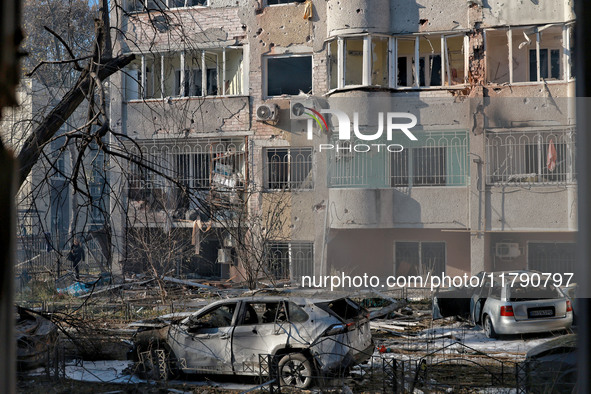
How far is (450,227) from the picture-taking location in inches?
517

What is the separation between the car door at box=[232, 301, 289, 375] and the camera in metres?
6.79

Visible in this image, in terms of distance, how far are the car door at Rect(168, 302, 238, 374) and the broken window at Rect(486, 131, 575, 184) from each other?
7.97m

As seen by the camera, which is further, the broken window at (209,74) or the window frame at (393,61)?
the broken window at (209,74)

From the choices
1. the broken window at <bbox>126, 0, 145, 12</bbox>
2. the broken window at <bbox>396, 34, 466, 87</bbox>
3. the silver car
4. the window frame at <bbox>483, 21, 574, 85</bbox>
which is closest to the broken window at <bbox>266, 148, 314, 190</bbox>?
the broken window at <bbox>396, 34, 466, 87</bbox>

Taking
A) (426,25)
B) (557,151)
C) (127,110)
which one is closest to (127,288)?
(127,110)

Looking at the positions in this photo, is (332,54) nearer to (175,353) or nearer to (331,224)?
(331,224)

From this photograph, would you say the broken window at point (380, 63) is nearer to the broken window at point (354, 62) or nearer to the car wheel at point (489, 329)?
the broken window at point (354, 62)

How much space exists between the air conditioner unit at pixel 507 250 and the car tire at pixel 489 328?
397 cm

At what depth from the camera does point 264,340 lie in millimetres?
6836

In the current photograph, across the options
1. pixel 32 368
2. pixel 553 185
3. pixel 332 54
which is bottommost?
pixel 32 368

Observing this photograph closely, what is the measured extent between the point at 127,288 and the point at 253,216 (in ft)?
10.9

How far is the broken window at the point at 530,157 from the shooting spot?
1274 cm

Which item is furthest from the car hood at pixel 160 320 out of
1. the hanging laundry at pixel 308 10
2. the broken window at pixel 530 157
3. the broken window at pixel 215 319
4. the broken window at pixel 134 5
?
the hanging laundry at pixel 308 10

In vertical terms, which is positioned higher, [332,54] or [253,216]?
[332,54]
